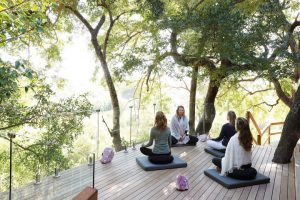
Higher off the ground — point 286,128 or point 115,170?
point 286,128

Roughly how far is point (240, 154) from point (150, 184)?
1341 mm

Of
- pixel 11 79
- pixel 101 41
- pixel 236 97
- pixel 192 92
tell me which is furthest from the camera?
pixel 236 97

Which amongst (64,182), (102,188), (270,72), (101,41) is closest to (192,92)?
(270,72)

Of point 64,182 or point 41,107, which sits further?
point 41,107

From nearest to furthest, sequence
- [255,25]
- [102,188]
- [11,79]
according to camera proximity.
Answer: [11,79] → [102,188] → [255,25]

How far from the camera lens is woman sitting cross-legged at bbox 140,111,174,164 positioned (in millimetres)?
5238

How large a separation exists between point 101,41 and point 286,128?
25.5 ft

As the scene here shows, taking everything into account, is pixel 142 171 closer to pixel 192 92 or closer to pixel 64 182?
pixel 64 182

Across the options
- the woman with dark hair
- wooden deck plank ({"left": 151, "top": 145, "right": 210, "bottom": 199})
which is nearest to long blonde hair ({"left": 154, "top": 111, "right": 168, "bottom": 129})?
wooden deck plank ({"left": 151, "top": 145, "right": 210, "bottom": 199})

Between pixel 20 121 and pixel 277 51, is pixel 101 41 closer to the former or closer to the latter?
pixel 20 121

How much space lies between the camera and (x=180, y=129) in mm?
7043

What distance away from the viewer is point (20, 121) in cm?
698

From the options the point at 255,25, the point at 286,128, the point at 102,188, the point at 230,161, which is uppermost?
the point at 255,25

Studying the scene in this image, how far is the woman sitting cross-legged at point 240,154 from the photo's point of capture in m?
4.34
